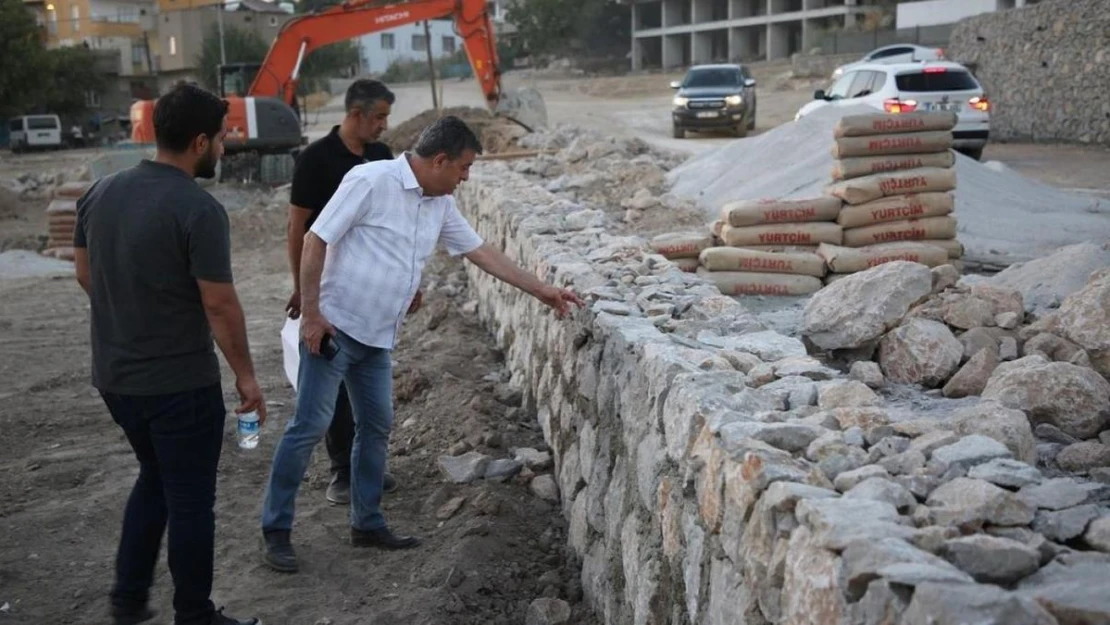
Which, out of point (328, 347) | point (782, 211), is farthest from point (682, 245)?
point (328, 347)

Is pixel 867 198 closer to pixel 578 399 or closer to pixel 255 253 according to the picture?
pixel 578 399

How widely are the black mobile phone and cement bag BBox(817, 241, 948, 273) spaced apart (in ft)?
11.7

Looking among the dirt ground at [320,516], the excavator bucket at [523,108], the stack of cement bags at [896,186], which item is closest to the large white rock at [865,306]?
the dirt ground at [320,516]

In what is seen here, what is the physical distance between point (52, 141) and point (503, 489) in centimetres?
3950

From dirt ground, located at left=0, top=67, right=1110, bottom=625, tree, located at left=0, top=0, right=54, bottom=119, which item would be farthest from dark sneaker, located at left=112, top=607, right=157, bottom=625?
tree, located at left=0, top=0, right=54, bottom=119

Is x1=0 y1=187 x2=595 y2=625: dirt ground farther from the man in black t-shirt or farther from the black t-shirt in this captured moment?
the black t-shirt

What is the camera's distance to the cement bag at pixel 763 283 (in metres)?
6.82

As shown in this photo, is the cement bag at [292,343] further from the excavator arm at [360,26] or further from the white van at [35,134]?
the white van at [35,134]

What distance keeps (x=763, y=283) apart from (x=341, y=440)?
109 inches

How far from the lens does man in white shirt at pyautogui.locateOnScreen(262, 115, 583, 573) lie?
4195 millimetres

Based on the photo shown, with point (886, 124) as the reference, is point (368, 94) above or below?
above

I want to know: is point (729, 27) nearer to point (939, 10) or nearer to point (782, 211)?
point (939, 10)

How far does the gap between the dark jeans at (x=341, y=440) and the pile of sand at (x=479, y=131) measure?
12.7 m

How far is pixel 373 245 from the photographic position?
4.27m
